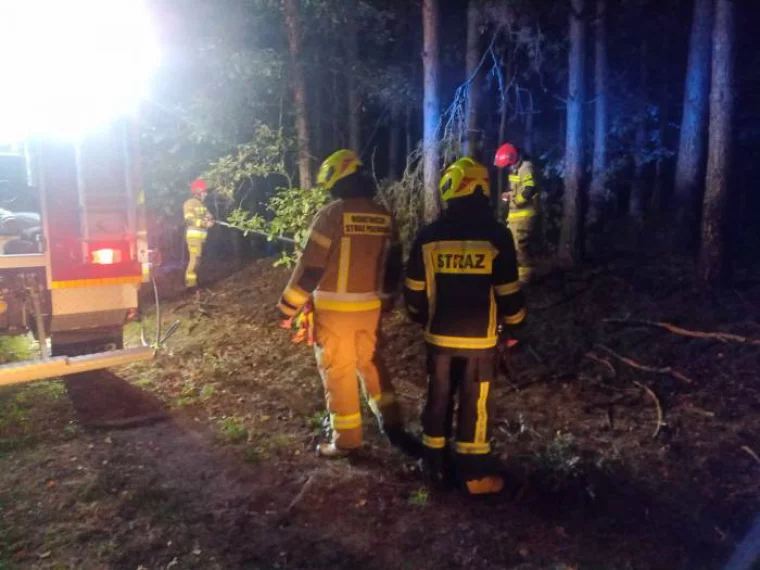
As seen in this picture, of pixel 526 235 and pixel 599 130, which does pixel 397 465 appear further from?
pixel 599 130

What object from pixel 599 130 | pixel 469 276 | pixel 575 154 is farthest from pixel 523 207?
pixel 469 276

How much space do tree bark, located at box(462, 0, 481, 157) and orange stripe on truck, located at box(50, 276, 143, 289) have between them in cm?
556

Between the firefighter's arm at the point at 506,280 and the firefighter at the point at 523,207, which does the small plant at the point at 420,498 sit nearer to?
the firefighter's arm at the point at 506,280

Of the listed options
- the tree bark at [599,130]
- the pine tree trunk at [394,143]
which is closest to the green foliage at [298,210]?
the tree bark at [599,130]

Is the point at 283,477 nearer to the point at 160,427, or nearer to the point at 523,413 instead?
the point at 160,427

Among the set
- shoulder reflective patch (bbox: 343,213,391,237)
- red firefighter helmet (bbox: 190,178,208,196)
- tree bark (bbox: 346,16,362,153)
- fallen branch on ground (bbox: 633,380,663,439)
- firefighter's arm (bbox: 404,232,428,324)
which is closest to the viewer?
firefighter's arm (bbox: 404,232,428,324)

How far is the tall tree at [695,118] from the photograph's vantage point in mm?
10062

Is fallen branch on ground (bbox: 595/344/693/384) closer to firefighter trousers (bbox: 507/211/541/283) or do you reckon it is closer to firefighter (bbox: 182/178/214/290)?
firefighter trousers (bbox: 507/211/541/283)

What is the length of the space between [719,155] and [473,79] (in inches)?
151

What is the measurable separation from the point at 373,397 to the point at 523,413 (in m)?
1.32

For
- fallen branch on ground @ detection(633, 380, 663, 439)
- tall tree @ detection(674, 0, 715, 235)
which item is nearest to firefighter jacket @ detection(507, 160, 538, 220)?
tall tree @ detection(674, 0, 715, 235)

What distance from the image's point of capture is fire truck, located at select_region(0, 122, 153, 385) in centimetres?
429

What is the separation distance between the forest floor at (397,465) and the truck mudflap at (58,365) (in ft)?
1.95

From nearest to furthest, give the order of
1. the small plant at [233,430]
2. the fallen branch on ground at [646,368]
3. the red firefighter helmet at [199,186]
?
1. the small plant at [233,430]
2. the fallen branch on ground at [646,368]
3. the red firefighter helmet at [199,186]
